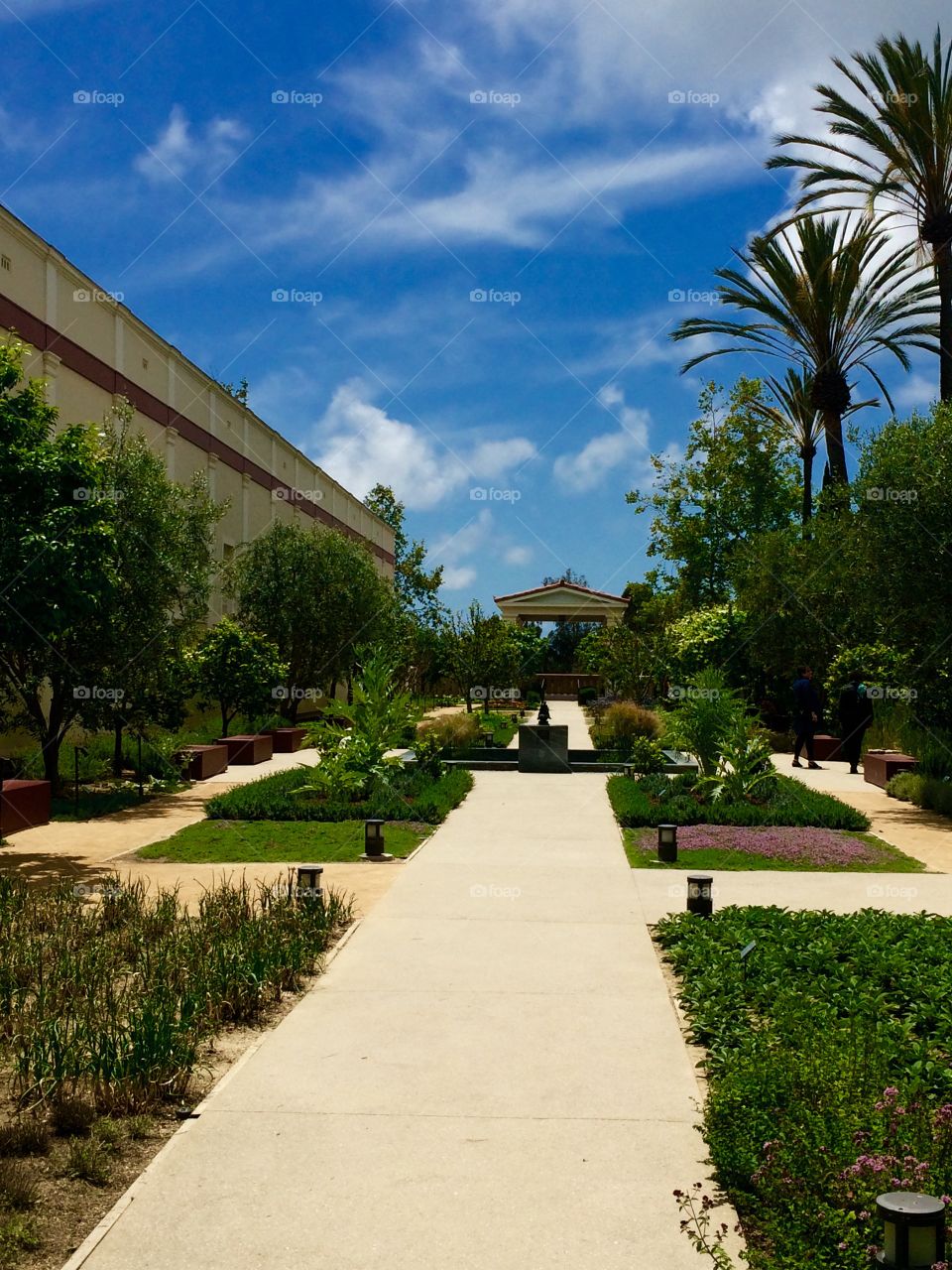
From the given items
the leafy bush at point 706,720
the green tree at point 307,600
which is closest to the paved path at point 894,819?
the leafy bush at point 706,720

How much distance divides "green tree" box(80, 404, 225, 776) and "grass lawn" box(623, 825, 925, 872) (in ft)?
24.8

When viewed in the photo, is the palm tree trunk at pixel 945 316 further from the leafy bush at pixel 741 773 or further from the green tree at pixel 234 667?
the green tree at pixel 234 667

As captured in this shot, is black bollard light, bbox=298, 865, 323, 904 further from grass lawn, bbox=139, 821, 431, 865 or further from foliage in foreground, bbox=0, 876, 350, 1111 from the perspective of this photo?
grass lawn, bbox=139, 821, 431, 865

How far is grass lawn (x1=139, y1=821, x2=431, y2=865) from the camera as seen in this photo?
11352 mm

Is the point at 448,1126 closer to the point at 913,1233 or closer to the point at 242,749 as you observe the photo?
the point at 913,1233

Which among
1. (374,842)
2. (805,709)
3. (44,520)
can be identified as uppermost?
(44,520)

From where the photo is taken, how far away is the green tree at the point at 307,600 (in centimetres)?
3088

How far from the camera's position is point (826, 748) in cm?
2434

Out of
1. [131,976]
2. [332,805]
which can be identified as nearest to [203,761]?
[332,805]

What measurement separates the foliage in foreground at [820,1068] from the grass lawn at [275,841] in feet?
15.5

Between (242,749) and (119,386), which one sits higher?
(119,386)

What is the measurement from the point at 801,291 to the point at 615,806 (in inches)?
701

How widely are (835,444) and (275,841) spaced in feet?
67.3

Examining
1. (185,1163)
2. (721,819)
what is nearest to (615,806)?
(721,819)
